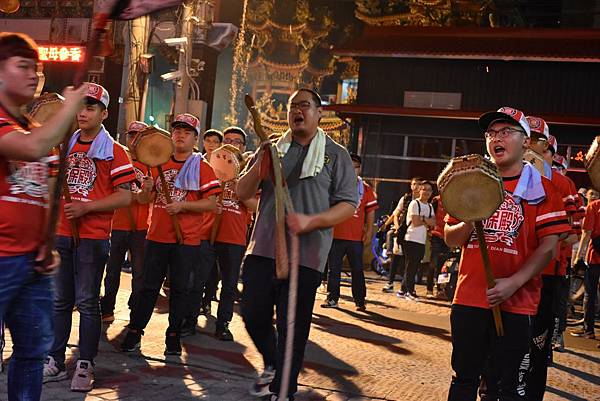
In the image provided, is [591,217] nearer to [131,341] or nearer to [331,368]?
[331,368]

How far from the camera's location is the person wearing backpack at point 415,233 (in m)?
13.9

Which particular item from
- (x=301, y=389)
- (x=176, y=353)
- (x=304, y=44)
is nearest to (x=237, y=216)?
(x=176, y=353)

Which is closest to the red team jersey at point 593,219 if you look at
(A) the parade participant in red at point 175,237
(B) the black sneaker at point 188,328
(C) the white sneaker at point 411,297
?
(C) the white sneaker at point 411,297

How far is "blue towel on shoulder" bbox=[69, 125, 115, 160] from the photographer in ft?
19.5

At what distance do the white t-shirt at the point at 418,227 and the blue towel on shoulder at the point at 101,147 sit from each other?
851cm

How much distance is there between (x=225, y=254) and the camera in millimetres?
8891

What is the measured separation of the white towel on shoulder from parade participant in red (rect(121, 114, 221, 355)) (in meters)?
1.99

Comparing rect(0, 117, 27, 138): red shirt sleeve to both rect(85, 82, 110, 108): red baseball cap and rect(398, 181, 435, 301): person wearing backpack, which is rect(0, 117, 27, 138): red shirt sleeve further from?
rect(398, 181, 435, 301): person wearing backpack

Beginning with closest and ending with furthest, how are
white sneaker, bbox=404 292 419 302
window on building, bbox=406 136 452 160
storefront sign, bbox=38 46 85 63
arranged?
white sneaker, bbox=404 292 419 302 → window on building, bbox=406 136 452 160 → storefront sign, bbox=38 46 85 63

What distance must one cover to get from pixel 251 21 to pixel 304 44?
9.39 ft

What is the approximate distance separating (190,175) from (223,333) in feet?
6.07

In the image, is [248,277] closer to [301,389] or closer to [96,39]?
[301,389]

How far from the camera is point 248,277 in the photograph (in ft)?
18.0

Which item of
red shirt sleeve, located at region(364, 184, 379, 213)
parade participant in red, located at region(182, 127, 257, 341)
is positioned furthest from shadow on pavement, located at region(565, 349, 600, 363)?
parade participant in red, located at region(182, 127, 257, 341)
